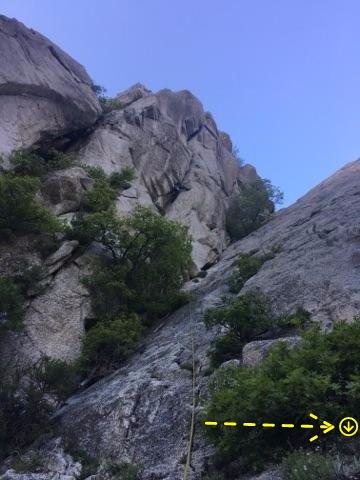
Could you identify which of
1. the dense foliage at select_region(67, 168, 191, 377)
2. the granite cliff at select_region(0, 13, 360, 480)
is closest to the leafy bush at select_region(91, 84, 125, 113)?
the granite cliff at select_region(0, 13, 360, 480)

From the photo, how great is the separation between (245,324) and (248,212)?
2782 cm

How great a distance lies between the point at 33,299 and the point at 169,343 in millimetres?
6414

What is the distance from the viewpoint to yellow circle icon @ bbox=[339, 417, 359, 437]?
8.74m

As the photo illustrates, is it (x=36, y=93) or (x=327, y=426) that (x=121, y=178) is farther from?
(x=327, y=426)

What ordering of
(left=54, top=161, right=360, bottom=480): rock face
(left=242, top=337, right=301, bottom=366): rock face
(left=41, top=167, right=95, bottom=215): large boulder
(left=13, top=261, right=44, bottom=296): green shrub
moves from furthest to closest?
(left=41, top=167, right=95, bottom=215): large boulder → (left=13, top=261, right=44, bottom=296): green shrub → (left=242, top=337, right=301, bottom=366): rock face → (left=54, top=161, right=360, bottom=480): rock face

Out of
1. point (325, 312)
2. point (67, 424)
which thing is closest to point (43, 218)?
point (67, 424)

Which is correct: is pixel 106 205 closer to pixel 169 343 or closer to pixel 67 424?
pixel 169 343

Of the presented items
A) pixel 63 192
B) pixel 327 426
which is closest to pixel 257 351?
pixel 327 426

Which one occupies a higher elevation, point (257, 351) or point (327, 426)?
point (257, 351)

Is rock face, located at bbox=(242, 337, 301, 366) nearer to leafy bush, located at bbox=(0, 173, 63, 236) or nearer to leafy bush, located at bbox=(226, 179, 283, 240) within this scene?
leafy bush, located at bbox=(0, 173, 63, 236)

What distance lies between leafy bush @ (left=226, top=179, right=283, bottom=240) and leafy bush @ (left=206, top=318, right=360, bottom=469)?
32.4 m

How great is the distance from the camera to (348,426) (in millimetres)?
8797

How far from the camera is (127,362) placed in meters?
19.8

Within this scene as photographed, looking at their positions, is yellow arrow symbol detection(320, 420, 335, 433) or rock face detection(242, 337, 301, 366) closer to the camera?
yellow arrow symbol detection(320, 420, 335, 433)
